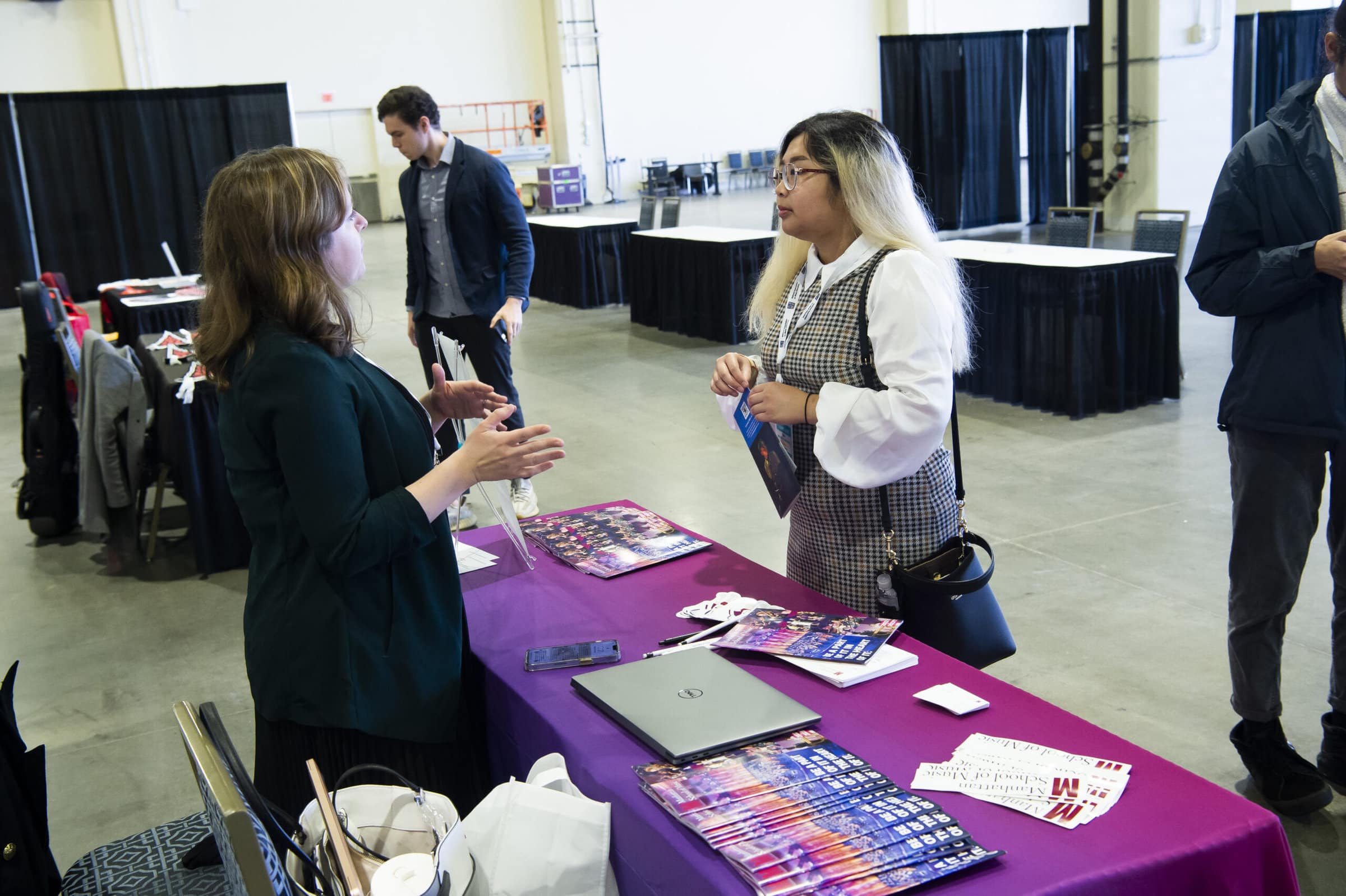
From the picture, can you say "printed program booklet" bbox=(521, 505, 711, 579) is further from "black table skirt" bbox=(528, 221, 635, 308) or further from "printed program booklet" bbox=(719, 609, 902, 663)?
"black table skirt" bbox=(528, 221, 635, 308)

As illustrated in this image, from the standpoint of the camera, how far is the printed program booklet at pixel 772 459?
1946 millimetres

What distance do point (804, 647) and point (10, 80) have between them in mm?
18757

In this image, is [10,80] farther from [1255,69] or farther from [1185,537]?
[1185,537]

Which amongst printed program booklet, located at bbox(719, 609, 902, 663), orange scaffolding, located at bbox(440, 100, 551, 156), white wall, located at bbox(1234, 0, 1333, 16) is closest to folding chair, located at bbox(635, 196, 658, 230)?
white wall, located at bbox(1234, 0, 1333, 16)

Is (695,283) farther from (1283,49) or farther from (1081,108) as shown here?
(1283,49)

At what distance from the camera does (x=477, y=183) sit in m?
4.23

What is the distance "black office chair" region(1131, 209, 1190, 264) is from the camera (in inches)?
236

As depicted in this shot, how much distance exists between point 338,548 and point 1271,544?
172 centimetres

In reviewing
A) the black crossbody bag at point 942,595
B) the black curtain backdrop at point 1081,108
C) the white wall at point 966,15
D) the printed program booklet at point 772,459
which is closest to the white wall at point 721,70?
the white wall at point 966,15

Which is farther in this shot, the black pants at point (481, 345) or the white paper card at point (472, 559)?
the black pants at point (481, 345)

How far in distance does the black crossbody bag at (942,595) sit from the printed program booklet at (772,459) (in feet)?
0.53

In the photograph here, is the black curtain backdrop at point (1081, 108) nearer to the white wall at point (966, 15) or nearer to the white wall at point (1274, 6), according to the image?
the white wall at point (1274, 6)

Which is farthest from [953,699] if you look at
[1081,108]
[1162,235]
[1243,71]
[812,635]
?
[1081,108]

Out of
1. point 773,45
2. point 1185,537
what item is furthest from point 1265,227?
point 773,45
